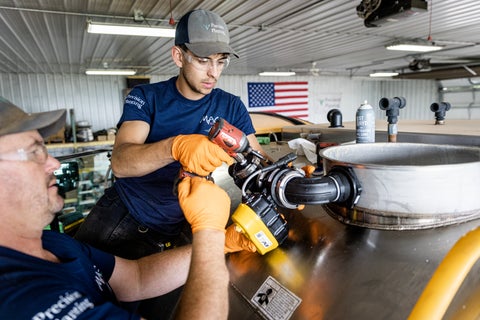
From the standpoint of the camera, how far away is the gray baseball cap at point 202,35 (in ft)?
4.68

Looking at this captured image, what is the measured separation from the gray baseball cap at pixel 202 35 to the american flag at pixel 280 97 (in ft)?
38.3

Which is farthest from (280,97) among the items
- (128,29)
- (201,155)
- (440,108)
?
(201,155)

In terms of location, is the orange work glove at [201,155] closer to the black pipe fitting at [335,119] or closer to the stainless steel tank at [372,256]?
the stainless steel tank at [372,256]

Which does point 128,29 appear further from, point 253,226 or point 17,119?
point 253,226

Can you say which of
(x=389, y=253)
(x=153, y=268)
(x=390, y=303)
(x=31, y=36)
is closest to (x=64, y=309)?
(x=153, y=268)

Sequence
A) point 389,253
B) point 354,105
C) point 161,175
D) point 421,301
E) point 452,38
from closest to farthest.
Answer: point 421,301
point 389,253
point 161,175
point 452,38
point 354,105

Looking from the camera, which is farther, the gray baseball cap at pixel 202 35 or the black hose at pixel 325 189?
the gray baseball cap at pixel 202 35

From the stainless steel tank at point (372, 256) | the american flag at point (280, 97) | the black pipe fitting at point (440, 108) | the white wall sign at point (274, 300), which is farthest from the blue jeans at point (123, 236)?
the american flag at point (280, 97)

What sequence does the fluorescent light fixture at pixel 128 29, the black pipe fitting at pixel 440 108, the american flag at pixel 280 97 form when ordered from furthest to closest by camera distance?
1. the american flag at pixel 280 97
2. the fluorescent light fixture at pixel 128 29
3. the black pipe fitting at pixel 440 108

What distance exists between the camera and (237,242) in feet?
3.94

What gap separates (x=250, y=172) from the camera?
1.13 meters

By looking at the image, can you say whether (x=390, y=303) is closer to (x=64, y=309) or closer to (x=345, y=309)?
(x=345, y=309)

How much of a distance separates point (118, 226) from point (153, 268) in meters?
0.52

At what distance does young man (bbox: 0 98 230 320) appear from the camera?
0.66 metres
